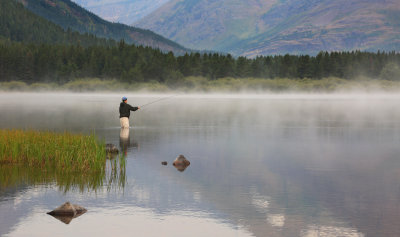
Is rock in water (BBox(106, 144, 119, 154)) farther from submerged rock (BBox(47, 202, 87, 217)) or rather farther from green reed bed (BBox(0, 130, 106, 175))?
submerged rock (BBox(47, 202, 87, 217))

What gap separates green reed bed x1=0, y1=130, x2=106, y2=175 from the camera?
21.3 metres

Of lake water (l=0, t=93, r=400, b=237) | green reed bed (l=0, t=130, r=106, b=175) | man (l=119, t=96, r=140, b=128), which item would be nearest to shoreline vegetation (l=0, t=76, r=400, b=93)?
man (l=119, t=96, r=140, b=128)

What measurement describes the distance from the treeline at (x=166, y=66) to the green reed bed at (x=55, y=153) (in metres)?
148

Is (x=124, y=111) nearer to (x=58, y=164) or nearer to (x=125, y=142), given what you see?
(x=125, y=142)

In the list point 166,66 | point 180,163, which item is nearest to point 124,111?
point 180,163

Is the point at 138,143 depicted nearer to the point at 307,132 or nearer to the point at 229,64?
the point at 307,132

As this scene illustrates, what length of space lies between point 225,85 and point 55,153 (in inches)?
6020

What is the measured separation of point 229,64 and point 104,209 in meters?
164

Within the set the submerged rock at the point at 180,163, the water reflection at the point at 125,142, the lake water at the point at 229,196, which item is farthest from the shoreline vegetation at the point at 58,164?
the water reflection at the point at 125,142

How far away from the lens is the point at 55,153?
21.9 m

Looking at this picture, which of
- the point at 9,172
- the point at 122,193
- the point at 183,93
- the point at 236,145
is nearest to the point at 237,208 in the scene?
the point at 122,193

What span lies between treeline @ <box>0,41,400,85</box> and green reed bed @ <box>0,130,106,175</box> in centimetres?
14801

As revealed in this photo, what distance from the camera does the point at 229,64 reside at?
17900 cm

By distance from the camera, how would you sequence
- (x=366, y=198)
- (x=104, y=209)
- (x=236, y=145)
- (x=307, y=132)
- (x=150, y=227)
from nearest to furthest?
(x=150, y=227)
(x=104, y=209)
(x=366, y=198)
(x=236, y=145)
(x=307, y=132)
